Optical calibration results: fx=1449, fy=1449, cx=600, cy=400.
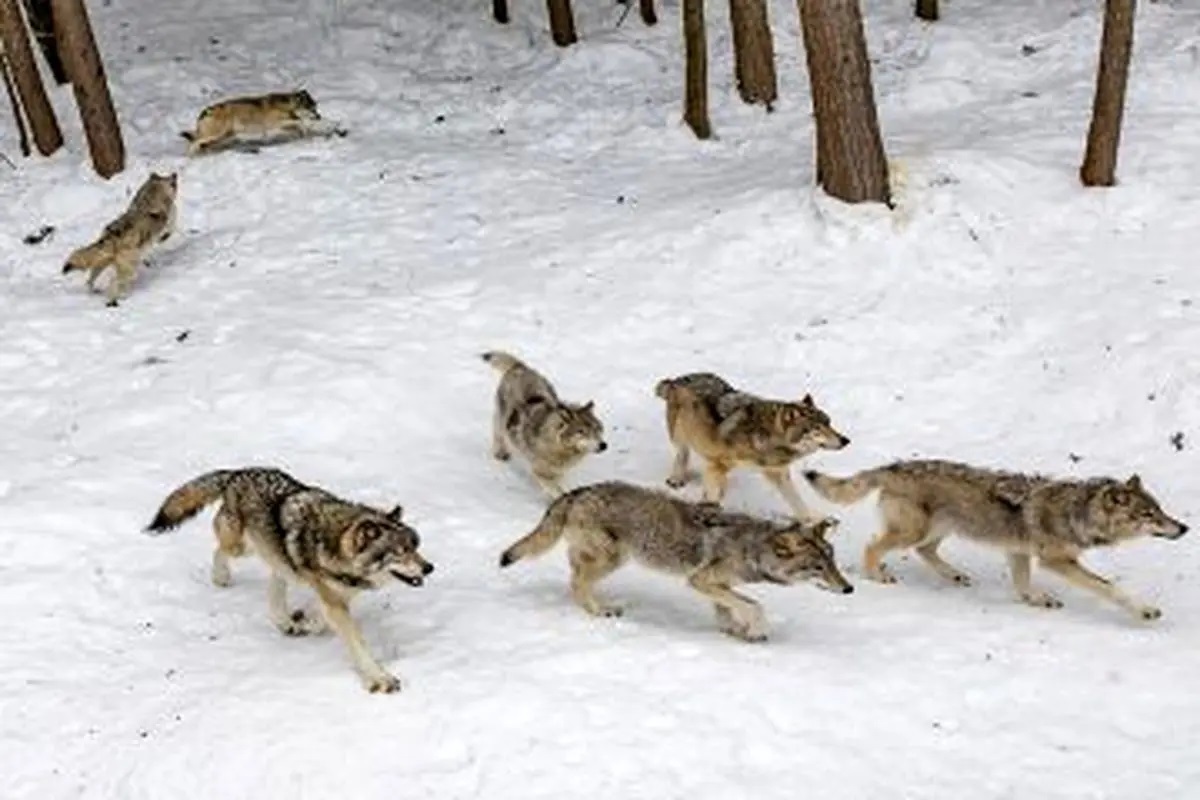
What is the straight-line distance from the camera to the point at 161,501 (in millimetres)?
11906

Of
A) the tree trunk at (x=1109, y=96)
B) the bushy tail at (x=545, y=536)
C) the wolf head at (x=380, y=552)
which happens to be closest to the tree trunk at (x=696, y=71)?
the tree trunk at (x=1109, y=96)

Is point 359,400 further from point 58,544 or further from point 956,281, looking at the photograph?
point 956,281

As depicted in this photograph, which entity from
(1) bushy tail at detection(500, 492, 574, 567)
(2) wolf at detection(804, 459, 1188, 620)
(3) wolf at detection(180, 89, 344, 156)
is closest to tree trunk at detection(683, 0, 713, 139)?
(3) wolf at detection(180, 89, 344, 156)

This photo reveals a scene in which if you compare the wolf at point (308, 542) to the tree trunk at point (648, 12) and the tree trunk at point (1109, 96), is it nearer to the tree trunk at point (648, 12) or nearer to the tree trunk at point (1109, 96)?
the tree trunk at point (1109, 96)

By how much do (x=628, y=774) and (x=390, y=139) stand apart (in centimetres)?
1462

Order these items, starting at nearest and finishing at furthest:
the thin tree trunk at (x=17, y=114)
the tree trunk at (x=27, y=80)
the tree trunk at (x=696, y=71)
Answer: the tree trunk at (x=696, y=71) < the tree trunk at (x=27, y=80) < the thin tree trunk at (x=17, y=114)

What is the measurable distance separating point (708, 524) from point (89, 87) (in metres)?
12.7

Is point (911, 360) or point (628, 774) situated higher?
point (628, 774)

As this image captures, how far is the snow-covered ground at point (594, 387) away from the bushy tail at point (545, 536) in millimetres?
328

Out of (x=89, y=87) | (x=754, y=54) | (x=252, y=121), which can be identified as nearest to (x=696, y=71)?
(x=754, y=54)

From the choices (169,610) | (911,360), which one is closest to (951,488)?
(911,360)

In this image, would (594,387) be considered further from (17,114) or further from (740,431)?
(17,114)

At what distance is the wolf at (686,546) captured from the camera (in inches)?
390

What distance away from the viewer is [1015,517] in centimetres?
1072
